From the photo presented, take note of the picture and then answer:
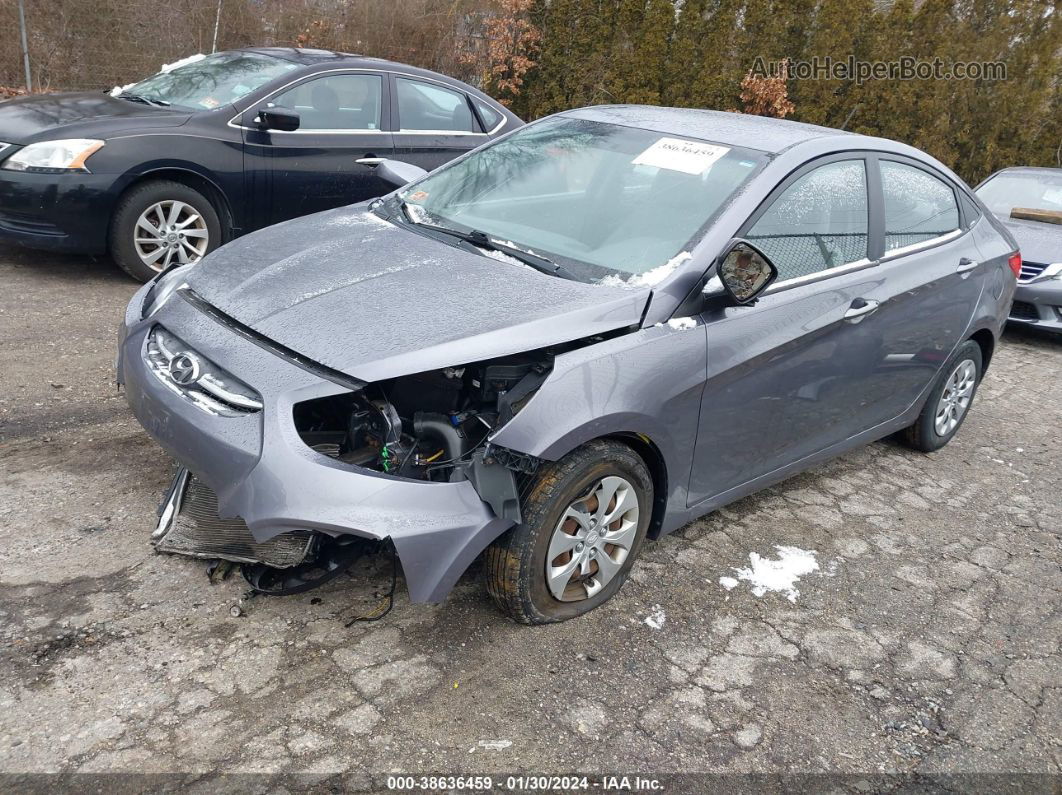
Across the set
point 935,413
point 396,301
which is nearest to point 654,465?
point 396,301

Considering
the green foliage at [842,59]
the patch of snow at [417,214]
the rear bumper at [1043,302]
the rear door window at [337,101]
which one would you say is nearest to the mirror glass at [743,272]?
the patch of snow at [417,214]

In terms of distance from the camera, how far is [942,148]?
43.5ft

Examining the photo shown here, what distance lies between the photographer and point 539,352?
2.99 m

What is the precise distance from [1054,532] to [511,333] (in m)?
3.20

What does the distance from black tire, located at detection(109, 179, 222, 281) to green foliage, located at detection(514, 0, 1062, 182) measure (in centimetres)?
685

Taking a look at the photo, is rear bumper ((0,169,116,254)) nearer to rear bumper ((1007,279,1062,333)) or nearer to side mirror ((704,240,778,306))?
side mirror ((704,240,778,306))

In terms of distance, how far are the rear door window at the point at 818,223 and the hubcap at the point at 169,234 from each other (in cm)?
410

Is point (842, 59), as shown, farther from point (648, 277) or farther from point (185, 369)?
point (185, 369)

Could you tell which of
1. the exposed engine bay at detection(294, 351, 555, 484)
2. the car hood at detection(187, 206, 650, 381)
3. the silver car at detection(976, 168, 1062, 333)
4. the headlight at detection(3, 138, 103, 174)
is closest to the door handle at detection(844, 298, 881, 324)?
the car hood at detection(187, 206, 650, 381)

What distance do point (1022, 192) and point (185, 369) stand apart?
8.81m

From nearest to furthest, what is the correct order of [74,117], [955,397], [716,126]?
[716,126], [955,397], [74,117]

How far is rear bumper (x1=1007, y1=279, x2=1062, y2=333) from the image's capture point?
770 cm

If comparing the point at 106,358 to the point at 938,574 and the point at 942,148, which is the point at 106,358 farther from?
the point at 942,148

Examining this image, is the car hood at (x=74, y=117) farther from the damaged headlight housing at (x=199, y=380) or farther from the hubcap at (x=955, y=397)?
the hubcap at (x=955, y=397)
